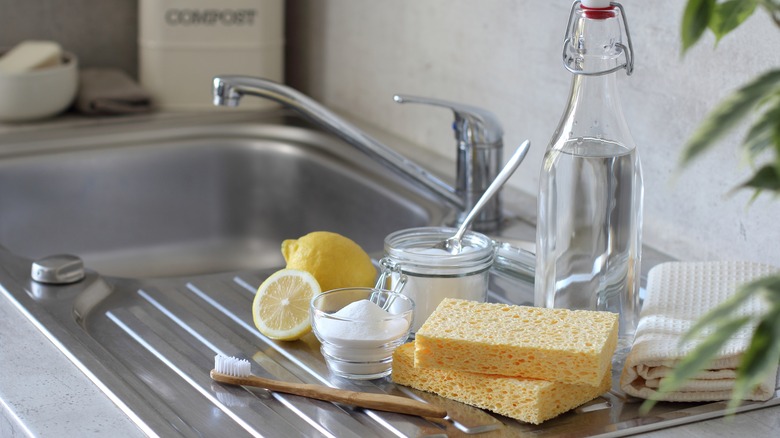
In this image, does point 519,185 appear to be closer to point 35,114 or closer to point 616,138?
point 616,138

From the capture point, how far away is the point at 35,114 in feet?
5.56

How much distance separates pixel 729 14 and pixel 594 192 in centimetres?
34

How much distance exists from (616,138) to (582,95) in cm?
5

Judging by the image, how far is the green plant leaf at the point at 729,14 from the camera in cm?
57

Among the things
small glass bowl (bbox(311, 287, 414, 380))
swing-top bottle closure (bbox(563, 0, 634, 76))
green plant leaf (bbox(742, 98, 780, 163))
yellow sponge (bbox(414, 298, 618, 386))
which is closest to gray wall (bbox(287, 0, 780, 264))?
swing-top bottle closure (bbox(563, 0, 634, 76))

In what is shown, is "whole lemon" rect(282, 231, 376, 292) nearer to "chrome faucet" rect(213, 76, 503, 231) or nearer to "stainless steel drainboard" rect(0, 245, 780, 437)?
"stainless steel drainboard" rect(0, 245, 780, 437)

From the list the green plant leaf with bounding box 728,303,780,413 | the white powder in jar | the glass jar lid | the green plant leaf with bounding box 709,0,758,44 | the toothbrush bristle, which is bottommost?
the toothbrush bristle

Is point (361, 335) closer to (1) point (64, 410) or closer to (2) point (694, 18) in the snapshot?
(1) point (64, 410)

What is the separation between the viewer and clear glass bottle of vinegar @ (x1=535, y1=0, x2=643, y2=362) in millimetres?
896

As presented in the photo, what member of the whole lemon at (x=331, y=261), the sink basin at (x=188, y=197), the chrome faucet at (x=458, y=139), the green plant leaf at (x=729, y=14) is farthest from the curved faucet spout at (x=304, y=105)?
the green plant leaf at (x=729, y=14)

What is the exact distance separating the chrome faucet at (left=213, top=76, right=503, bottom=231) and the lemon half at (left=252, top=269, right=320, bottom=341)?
1.19 feet

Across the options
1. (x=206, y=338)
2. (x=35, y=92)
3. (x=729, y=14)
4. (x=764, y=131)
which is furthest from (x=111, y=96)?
(x=764, y=131)

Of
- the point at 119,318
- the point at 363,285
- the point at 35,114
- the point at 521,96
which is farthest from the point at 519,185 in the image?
the point at 35,114

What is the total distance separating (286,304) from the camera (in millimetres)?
960
